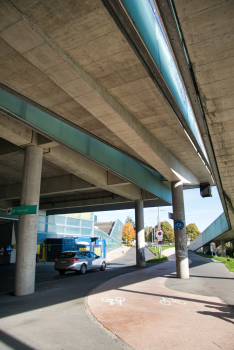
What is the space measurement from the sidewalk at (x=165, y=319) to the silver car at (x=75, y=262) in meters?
7.00

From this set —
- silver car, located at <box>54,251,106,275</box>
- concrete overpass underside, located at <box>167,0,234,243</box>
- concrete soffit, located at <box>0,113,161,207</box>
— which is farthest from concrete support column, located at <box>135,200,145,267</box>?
concrete overpass underside, located at <box>167,0,234,243</box>

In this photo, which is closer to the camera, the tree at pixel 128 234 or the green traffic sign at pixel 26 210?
the green traffic sign at pixel 26 210

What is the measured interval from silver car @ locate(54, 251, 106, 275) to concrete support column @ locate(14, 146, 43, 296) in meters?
6.38

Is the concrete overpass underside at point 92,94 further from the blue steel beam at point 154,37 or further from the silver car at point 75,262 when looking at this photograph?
the silver car at point 75,262

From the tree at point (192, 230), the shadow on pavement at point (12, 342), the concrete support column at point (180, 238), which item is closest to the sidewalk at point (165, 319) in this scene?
the shadow on pavement at point (12, 342)

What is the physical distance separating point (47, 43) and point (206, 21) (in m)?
3.21

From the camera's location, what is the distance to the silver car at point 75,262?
16062mm

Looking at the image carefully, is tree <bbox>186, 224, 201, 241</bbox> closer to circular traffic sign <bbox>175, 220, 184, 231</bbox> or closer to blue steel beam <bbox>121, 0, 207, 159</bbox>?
circular traffic sign <bbox>175, 220, 184, 231</bbox>

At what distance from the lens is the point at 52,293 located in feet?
31.7

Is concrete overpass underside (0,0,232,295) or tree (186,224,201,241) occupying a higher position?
concrete overpass underside (0,0,232,295)

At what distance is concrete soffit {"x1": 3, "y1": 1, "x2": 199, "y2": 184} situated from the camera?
5.63 m

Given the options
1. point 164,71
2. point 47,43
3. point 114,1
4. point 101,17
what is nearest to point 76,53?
point 47,43

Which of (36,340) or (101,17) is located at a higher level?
(101,17)

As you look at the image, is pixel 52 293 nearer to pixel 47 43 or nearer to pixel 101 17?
pixel 47 43
